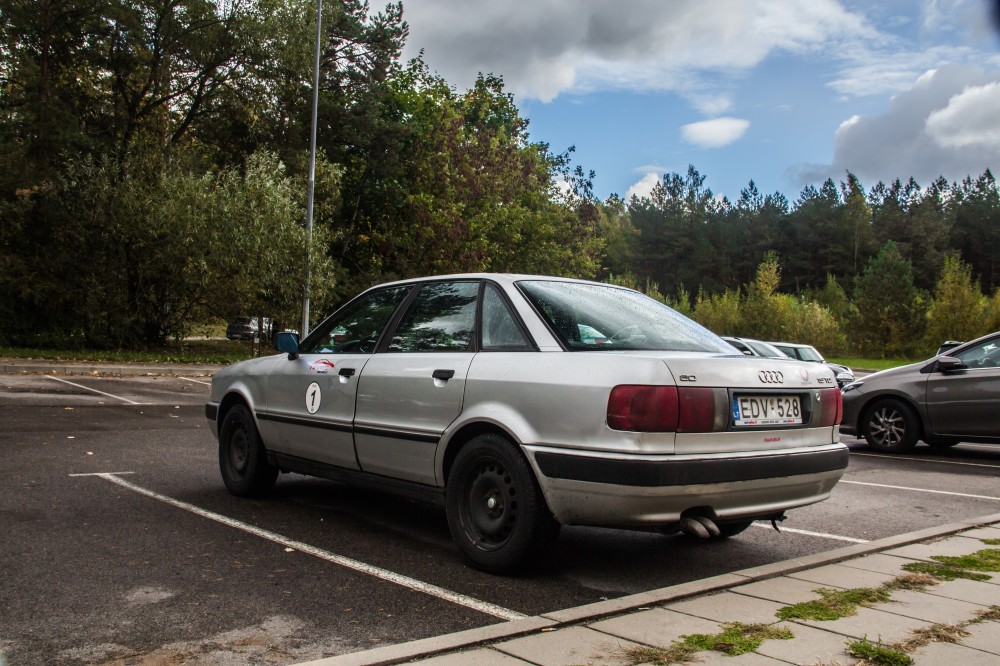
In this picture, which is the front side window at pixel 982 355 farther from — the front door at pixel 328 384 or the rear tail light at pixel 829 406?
the front door at pixel 328 384

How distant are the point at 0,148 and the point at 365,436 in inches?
896

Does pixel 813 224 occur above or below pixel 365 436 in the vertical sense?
above

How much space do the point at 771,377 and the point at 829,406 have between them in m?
0.60

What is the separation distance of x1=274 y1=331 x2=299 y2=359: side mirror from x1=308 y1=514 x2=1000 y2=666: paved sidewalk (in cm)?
328

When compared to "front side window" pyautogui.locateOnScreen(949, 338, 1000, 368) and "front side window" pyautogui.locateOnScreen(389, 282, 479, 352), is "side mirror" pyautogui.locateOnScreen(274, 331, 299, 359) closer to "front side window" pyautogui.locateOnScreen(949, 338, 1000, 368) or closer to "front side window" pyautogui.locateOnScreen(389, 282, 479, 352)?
"front side window" pyautogui.locateOnScreen(389, 282, 479, 352)

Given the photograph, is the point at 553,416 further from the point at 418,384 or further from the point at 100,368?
the point at 100,368

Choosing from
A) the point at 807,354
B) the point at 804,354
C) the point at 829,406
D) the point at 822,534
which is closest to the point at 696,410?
the point at 829,406

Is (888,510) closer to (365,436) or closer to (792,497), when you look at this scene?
(792,497)

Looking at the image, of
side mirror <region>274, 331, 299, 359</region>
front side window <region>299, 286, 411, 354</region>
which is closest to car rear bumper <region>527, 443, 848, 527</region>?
front side window <region>299, 286, 411, 354</region>

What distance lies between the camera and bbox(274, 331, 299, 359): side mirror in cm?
641

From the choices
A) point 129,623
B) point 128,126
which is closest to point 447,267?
point 128,126

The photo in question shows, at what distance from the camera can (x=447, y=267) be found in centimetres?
3519

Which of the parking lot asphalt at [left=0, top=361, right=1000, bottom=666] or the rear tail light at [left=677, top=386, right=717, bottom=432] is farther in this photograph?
the rear tail light at [left=677, top=386, right=717, bottom=432]

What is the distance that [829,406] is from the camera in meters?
5.12
